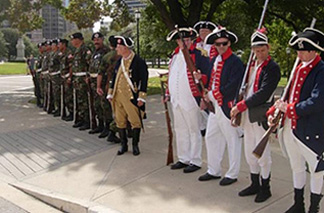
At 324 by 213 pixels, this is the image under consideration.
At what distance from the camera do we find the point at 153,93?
16.6 metres

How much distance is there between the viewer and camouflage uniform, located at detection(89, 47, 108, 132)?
8.03m

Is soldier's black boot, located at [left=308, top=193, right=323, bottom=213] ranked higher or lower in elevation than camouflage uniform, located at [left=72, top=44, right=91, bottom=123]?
lower

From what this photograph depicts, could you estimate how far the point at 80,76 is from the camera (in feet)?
29.0

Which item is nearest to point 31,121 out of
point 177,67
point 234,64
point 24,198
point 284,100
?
point 24,198

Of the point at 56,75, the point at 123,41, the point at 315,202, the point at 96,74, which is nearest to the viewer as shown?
the point at 315,202

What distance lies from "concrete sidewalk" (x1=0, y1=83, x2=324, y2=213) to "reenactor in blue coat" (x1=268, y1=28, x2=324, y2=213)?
689mm

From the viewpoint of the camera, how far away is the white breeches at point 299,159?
12.6ft

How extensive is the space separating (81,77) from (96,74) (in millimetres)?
773

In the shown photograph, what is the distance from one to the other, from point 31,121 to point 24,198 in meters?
5.20

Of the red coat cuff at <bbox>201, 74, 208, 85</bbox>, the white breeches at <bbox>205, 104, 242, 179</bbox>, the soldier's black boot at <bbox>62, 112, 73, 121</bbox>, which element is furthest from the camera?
the soldier's black boot at <bbox>62, 112, 73, 121</bbox>

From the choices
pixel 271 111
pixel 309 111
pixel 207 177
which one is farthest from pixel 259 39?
pixel 207 177

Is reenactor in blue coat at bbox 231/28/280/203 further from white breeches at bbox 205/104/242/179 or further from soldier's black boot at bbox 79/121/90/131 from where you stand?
soldier's black boot at bbox 79/121/90/131

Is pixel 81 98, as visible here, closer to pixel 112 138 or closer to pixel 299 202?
pixel 112 138

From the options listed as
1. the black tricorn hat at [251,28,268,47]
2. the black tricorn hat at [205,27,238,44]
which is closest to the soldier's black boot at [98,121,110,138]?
the black tricorn hat at [205,27,238,44]
